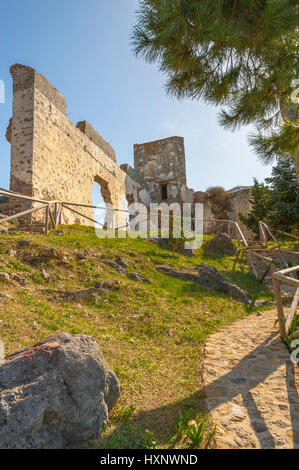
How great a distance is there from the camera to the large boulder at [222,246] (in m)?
11.6

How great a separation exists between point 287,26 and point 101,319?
5987 millimetres

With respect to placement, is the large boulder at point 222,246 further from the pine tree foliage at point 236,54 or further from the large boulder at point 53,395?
the large boulder at point 53,395

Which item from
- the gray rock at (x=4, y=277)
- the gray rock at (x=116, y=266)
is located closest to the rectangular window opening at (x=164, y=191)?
the gray rock at (x=116, y=266)

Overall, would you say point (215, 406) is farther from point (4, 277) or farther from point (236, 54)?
point (236, 54)

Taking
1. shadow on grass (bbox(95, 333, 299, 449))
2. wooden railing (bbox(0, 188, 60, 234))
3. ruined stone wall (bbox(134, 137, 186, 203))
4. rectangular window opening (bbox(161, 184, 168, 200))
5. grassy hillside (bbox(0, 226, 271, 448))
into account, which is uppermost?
ruined stone wall (bbox(134, 137, 186, 203))

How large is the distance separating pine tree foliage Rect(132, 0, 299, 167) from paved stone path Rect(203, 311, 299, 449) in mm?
4166

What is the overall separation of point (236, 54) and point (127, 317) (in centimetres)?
603

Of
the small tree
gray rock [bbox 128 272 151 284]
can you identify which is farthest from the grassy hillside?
the small tree

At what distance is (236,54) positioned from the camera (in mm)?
6070

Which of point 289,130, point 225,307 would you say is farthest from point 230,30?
point 225,307

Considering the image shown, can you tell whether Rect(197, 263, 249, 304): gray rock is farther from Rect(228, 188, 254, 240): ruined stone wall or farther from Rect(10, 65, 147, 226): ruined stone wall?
Rect(228, 188, 254, 240): ruined stone wall

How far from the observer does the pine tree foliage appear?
4.88 meters

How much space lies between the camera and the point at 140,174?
68.2ft

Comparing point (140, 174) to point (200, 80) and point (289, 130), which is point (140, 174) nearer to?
point (200, 80)
